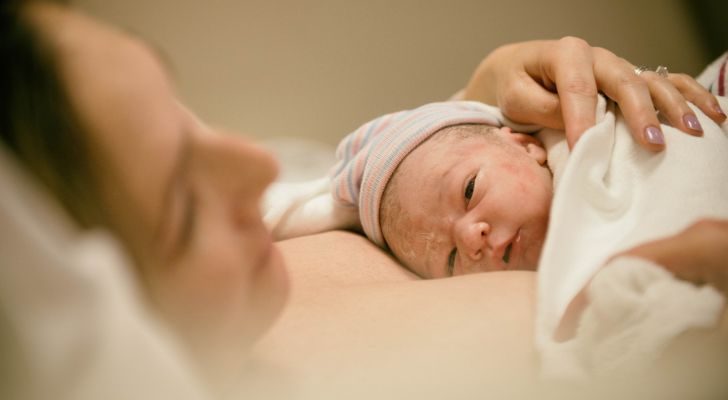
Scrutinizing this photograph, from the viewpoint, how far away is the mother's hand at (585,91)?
59cm

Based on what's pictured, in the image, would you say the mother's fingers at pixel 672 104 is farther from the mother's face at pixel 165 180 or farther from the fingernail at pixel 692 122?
the mother's face at pixel 165 180

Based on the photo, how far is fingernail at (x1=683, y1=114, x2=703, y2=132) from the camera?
57 cm

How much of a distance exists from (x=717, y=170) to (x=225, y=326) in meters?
0.55

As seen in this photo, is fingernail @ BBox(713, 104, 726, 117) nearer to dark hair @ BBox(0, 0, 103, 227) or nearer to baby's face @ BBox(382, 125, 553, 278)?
baby's face @ BBox(382, 125, 553, 278)

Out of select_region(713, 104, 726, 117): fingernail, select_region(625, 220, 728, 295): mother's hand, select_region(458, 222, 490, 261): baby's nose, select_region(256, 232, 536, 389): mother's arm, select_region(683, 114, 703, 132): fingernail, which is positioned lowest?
select_region(458, 222, 490, 261): baby's nose

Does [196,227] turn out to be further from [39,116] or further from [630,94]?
[630,94]

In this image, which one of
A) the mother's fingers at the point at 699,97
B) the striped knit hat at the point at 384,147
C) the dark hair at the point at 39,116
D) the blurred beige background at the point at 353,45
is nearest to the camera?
the dark hair at the point at 39,116

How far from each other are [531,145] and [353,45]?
1.18 feet

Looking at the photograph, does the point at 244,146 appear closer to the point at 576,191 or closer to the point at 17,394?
the point at 17,394

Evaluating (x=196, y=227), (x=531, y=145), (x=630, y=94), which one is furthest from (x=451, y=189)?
(x=196, y=227)

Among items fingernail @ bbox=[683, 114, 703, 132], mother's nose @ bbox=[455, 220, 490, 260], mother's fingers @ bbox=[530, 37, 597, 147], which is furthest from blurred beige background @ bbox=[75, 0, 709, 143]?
mother's nose @ bbox=[455, 220, 490, 260]

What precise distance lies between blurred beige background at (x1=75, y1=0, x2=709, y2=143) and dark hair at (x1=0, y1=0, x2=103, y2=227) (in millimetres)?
163

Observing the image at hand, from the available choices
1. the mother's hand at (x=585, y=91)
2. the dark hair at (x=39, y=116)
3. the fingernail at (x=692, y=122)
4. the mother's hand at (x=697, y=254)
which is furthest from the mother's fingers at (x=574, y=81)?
the dark hair at (x=39, y=116)

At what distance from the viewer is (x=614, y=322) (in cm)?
36
